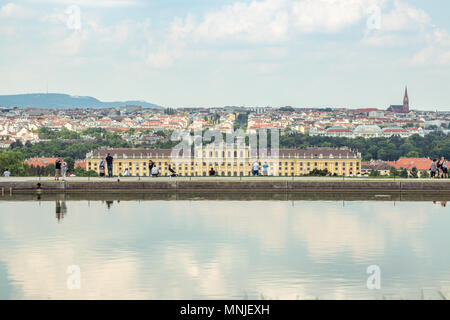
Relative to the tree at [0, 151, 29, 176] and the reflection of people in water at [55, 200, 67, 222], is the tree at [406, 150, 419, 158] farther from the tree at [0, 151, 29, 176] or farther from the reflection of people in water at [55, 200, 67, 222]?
the reflection of people in water at [55, 200, 67, 222]

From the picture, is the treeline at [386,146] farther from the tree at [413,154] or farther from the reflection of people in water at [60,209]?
the reflection of people in water at [60,209]

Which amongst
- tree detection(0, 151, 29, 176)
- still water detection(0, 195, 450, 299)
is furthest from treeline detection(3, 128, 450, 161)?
still water detection(0, 195, 450, 299)

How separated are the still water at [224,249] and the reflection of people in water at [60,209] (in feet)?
0.21

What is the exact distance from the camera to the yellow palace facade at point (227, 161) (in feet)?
334

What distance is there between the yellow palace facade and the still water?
72.4 m

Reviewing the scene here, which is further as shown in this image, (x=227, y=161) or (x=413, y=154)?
(x=413, y=154)

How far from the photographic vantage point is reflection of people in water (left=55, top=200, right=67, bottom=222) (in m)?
24.4

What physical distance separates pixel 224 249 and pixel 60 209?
9.13 meters

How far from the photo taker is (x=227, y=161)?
102 m

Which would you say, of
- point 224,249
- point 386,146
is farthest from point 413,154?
point 224,249

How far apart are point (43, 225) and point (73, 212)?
10.1 feet

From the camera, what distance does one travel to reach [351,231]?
21266mm

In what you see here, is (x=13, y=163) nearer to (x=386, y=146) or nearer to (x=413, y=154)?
(x=413, y=154)

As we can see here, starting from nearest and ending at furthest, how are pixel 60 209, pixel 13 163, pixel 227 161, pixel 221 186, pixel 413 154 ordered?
pixel 60 209
pixel 221 186
pixel 13 163
pixel 227 161
pixel 413 154
